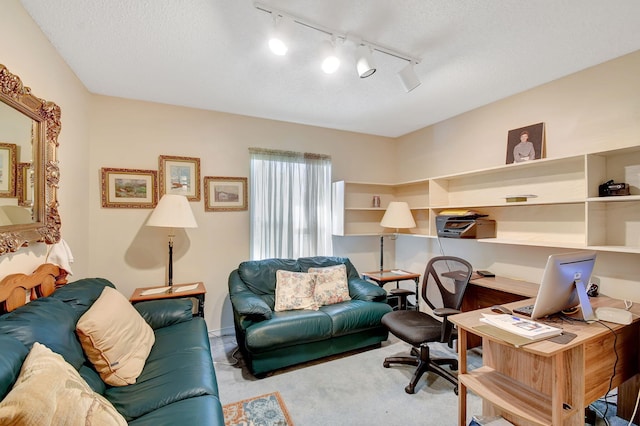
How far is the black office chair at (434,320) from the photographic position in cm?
214

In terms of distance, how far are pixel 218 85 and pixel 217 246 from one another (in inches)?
68.4

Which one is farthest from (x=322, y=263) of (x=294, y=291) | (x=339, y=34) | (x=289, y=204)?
(x=339, y=34)

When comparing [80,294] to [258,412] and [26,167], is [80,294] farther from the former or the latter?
[258,412]

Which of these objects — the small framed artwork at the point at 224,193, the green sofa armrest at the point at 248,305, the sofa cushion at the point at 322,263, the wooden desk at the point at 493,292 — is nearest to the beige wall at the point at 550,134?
the wooden desk at the point at 493,292

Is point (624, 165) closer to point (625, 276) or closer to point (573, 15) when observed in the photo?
point (625, 276)

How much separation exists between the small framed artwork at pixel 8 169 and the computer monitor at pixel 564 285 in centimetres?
291

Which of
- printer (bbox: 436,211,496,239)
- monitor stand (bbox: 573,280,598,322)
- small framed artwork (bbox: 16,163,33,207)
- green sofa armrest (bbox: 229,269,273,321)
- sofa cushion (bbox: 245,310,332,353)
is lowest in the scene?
sofa cushion (bbox: 245,310,332,353)

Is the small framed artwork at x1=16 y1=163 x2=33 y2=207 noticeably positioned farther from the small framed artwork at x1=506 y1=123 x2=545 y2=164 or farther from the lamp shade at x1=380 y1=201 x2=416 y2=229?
the small framed artwork at x1=506 y1=123 x2=545 y2=164

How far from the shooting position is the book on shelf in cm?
140

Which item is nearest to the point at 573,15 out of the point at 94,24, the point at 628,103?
the point at 628,103

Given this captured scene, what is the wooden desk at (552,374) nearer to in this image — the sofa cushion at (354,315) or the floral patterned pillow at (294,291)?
the sofa cushion at (354,315)

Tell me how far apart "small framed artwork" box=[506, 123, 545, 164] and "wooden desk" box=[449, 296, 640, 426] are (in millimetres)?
1421

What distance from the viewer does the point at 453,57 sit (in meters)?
2.12

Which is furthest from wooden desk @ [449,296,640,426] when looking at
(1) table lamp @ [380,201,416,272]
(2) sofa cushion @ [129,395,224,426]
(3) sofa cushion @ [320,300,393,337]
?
(1) table lamp @ [380,201,416,272]
